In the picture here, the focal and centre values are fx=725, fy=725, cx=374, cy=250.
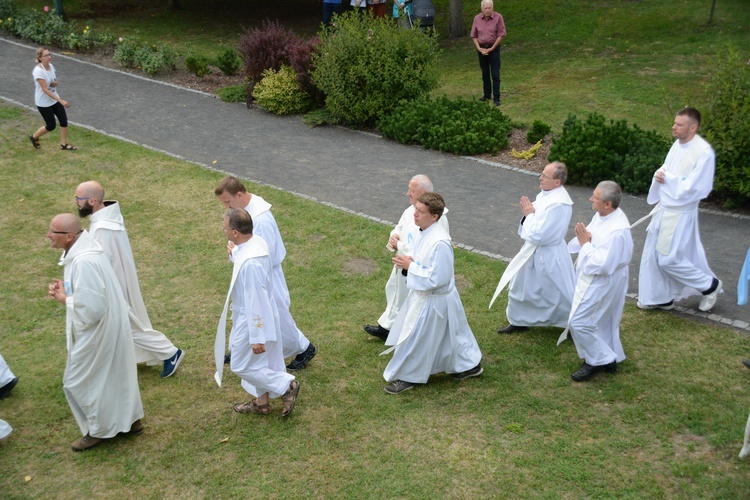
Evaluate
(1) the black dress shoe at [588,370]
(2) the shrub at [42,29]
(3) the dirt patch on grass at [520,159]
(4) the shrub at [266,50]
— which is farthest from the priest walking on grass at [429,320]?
(2) the shrub at [42,29]

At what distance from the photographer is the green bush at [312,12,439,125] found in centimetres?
1460

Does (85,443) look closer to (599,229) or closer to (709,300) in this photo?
(599,229)

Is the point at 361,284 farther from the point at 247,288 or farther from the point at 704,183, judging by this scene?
the point at 704,183

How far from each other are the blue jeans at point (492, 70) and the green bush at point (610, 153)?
151 inches

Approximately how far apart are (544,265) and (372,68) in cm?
790

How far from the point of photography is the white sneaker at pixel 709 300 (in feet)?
27.7

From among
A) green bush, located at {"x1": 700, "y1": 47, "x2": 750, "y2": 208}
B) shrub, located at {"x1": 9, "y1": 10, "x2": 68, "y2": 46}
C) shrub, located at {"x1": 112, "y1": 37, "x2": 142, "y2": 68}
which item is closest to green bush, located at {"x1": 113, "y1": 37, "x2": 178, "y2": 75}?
shrub, located at {"x1": 112, "y1": 37, "x2": 142, "y2": 68}

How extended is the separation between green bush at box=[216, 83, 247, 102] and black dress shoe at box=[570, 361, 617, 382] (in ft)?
38.4

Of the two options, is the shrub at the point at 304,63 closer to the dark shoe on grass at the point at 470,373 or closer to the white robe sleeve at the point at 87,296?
the dark shoe on grass at the point at 470,373

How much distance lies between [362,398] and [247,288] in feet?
5.54

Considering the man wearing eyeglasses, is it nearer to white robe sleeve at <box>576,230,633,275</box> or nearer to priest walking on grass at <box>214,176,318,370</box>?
white robe sleeve at <box>576,230,633,275</box>

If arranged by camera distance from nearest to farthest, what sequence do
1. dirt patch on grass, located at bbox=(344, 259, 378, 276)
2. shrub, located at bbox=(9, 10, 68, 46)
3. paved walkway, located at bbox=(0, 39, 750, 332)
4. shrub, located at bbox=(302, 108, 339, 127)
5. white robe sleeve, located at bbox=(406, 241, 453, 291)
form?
white robe sleeve, located at bbox=(406, 241, 453, 291) → dirt patch on grass, located at bbox=(344, 259, 378, 276) → paved walkway, located at bbox=(0, 39, 750, 332) → shrub, located at bbox=(302, 108, 339, 127) → shrub, located at bbox=(9, 10, 68, 46)

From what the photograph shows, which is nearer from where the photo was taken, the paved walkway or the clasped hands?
the clasped hands

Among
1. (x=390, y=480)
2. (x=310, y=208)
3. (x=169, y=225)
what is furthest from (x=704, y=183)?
(x=169, y=225)
